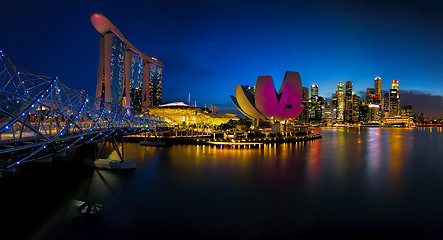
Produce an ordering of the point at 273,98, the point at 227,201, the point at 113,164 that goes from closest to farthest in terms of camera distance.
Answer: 1. the point at 227,201
2. the point at 113,164
3. the point at 273,98

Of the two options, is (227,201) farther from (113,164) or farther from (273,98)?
(273,98)

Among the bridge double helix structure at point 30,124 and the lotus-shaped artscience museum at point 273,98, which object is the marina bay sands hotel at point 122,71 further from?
the bridge double helix structure at point 30,124

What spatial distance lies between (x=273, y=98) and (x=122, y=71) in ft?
100

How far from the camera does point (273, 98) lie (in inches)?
1443

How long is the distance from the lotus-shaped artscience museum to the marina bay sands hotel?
73.1 feet

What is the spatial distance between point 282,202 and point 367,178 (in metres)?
6.59

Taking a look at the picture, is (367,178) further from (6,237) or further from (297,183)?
(6,237)

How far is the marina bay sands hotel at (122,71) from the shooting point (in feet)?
136

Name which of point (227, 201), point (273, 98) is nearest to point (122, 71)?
point (273, 98)

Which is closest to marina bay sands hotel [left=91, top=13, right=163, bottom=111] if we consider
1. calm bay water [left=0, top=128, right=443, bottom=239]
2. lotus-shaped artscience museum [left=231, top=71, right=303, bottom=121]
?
lotus-shaped artscience museum [left=231, top=71, right=303, bottom=121]

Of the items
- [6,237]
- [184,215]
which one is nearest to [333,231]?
[184,215]

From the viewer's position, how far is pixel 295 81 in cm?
3575

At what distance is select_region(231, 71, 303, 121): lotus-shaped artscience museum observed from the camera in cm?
3594

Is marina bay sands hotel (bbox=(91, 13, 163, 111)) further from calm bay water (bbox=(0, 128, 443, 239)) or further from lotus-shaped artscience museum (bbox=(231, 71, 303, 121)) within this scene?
calm bay water (bbox=(0, 128, 443, 239))
